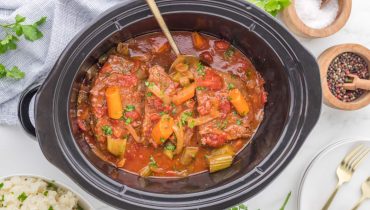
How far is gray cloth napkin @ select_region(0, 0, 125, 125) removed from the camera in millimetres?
4035

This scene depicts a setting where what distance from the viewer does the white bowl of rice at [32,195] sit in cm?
387

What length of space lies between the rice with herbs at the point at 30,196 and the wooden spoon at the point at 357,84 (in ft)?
7.02

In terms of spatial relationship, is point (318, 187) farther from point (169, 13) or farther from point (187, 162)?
point (169, 13)

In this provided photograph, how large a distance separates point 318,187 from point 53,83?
2.16m

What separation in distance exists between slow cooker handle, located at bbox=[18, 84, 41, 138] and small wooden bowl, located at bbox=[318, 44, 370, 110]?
204 centimetres

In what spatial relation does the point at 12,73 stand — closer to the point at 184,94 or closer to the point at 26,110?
the point at 26,110

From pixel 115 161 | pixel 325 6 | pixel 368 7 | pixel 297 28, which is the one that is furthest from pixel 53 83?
pixel 368 7

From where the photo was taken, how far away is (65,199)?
388 cm

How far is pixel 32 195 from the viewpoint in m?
3.89

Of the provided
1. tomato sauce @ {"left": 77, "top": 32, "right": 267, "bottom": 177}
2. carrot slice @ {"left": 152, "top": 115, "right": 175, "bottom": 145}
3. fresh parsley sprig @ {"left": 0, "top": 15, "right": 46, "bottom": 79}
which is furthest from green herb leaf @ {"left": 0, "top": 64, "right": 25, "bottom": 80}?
carrot slice @ {"left": 152, "top": 115, "right": 175, "bottom": 145}

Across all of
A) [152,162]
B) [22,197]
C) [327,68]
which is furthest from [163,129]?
[327,68]

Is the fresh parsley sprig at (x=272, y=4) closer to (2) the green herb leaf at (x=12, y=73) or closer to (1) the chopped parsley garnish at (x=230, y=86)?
(1) the chopped parsley garnish at (x=230, y=86)

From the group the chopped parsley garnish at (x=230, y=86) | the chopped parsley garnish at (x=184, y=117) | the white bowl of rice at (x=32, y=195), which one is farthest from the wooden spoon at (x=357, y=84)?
the white bowl of rice at (x=32, y=195)

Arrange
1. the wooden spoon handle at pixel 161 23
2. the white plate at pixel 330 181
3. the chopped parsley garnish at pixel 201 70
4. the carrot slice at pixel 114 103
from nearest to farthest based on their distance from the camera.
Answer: the wooden spoon handle at pixel 161 23 < the carrot slice at pixel 114 103 < the chopped parsley garnish at pixel 201 70 < the white plate at pixel 330 181
